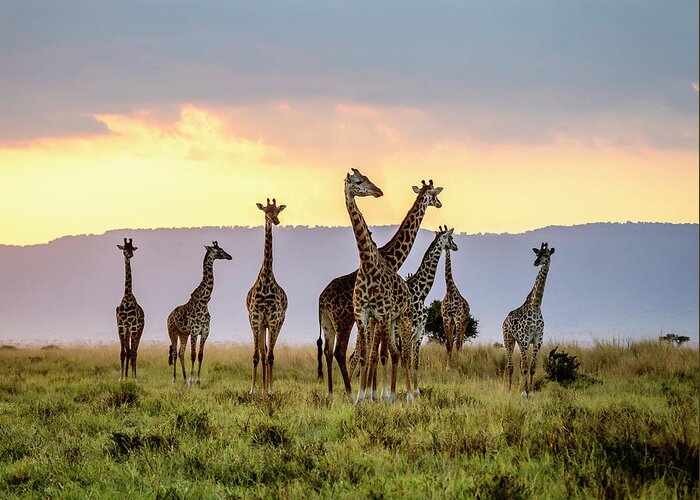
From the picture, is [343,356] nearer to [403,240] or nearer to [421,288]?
[403,240]

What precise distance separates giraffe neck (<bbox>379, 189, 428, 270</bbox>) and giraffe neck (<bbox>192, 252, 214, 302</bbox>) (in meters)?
6.24

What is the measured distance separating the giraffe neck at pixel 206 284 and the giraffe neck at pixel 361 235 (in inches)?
284

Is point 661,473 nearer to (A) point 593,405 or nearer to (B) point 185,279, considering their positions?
(A) point 593,405

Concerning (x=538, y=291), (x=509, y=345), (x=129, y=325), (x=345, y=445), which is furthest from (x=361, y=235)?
(x=129, y=325)

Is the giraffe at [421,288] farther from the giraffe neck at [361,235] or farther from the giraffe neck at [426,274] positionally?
A: the giraffe neck at [361,235]

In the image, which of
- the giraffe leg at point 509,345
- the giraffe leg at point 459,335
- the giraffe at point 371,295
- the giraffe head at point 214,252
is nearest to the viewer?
the giraffe at point 371,295

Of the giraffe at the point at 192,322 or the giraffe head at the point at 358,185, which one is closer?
the giraffe head at the point at 358,185

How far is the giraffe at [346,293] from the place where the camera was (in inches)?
569

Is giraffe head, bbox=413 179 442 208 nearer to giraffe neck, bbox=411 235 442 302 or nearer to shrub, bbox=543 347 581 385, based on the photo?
giraffe neck, bbox=411 235 442 302

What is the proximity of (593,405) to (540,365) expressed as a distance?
8.08 m

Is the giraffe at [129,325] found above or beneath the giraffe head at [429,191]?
beneath

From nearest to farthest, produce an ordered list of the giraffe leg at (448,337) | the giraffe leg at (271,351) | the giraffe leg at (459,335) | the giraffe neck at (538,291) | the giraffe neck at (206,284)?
1. the giraffe leg at (271,351)
2. the giraffe neck at (538,291)
3. the giraffe neck at (206,284)
4. the giraffe leg at (448,337)
5. the giraffe leg at (459,335)

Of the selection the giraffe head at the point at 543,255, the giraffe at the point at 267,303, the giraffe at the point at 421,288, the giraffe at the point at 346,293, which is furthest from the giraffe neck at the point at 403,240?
the giraffe head at the point at 543,255

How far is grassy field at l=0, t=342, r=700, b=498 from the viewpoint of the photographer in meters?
7.83
